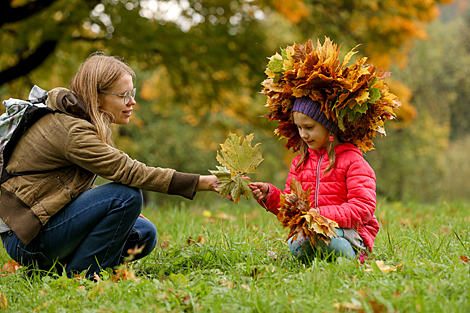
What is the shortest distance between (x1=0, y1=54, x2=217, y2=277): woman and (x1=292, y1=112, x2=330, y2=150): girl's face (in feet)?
2.21

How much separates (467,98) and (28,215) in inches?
1086

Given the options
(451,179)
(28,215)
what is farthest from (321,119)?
(451,179)

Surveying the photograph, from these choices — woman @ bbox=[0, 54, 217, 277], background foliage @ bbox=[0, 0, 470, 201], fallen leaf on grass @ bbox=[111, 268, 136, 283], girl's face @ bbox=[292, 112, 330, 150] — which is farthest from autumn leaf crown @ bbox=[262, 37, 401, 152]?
background foliage @ bbox=[0, 0, 470, 201]

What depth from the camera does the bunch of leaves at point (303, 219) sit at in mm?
2477

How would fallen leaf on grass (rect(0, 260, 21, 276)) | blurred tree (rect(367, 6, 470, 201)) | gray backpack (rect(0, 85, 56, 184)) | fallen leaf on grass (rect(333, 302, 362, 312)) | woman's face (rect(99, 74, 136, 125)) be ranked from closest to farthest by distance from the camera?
fallen leaf on grass (rect(333, 302, 362, 312)) → gray backpack (rect(0, 85, 56, 184)) → woman's face (rect(99, 74, 136, 125)) → fallen leaf on grass (rect(0, 260, 21, 276)) → blurred tree (rect(367, 6, 470, 201))

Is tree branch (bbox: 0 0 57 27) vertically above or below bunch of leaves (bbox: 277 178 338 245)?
above

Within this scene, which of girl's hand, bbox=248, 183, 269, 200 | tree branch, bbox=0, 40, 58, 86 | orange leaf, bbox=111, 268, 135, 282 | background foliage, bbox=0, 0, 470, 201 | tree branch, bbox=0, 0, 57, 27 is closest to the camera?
orange leaf, bbox=111, 268, 135, 282

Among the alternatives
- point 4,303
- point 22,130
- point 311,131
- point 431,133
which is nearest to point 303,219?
point 311,131

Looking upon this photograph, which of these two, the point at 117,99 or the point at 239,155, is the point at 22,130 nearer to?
the point at 117,99

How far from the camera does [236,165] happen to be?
268 cm

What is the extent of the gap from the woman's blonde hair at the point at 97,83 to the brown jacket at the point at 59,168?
6cm

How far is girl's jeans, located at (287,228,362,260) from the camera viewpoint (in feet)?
8.66

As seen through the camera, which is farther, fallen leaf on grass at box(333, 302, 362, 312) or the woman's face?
the woman's face

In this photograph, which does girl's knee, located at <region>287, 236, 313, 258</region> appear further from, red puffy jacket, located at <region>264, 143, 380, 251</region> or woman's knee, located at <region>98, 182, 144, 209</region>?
woman's knee, located at <region>98, 182, 144, 209</region>
